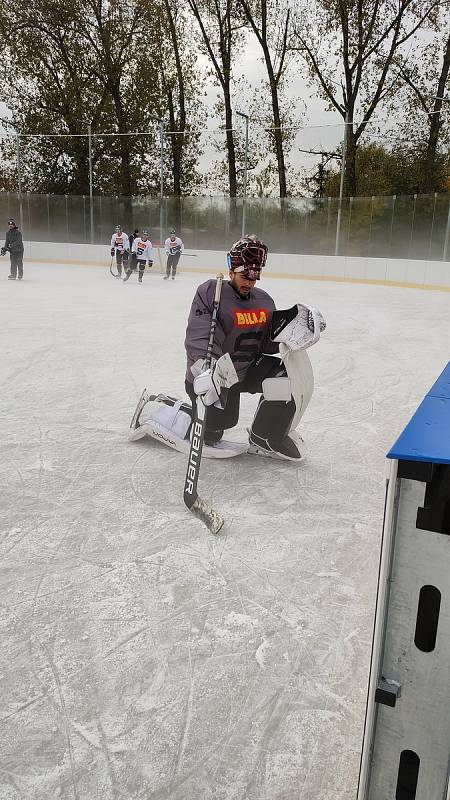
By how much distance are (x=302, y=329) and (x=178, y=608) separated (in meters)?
1.42

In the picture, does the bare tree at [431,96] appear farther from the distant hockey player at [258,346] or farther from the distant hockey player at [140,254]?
the distant hockey player at [258,346]

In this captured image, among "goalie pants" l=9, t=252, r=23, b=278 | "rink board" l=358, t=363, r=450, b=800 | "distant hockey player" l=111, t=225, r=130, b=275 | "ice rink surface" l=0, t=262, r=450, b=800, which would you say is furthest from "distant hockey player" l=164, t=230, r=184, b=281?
"rink board" l=358, t=363, r=450, b=800

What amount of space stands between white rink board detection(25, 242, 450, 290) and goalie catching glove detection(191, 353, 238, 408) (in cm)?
1269

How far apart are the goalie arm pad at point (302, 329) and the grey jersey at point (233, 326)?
13 centimetres

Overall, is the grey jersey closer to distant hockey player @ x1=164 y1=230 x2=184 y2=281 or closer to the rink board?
the rink board

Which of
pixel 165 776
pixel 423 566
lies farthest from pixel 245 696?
pixel 423 566

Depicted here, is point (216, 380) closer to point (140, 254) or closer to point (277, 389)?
point (277, 389)

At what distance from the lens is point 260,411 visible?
317 centimetres

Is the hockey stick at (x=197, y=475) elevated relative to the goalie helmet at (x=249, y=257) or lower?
lower

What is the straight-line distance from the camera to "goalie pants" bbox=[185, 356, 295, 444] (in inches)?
122

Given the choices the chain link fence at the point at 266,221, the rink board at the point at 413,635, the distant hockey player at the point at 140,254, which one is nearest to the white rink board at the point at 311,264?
the chain link fence at the point at 266,221

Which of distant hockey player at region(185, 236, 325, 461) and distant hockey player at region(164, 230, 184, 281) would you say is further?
distant hockey player at region(164, 230, 184, 281)

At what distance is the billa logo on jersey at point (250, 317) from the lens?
10.0 ft

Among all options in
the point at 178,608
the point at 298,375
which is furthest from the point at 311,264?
the point at 178,608
